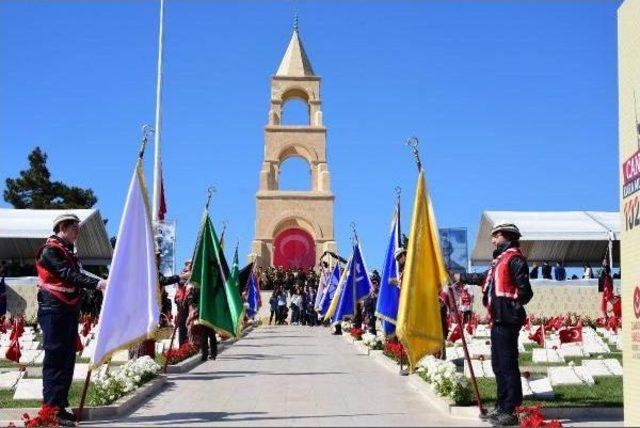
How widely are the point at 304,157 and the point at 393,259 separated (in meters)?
48.7

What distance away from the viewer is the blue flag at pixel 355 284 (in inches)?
919

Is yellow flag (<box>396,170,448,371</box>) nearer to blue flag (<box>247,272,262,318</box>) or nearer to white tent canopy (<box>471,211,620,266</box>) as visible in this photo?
blue flag (<box>247,272,262,318</box>)

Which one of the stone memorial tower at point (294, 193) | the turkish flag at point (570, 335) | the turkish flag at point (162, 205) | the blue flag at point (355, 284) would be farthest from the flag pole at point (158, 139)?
the stone memorial tower at point (294, 193)

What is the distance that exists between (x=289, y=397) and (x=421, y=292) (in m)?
2.47

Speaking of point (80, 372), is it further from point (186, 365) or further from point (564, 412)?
point (564, 412)

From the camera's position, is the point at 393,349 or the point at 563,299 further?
the point at 563,299

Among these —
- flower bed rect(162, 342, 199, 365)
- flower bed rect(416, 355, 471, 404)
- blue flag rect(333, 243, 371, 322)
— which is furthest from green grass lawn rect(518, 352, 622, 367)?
flower bed rect(162, 342, 199, 365)

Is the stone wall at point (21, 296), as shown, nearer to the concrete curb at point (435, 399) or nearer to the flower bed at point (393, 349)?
the flower bed at point (393, 349)

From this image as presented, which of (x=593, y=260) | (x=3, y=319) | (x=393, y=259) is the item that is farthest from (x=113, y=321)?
(x=593, y=260)

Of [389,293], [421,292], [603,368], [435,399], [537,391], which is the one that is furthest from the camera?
[389,293]

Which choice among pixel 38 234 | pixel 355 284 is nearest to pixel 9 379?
pixel 355 284

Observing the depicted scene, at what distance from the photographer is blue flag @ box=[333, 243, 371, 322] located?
23.3 meters

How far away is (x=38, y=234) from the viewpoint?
38.5 meters

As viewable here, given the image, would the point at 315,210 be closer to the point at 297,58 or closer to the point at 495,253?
the point at 297,58
